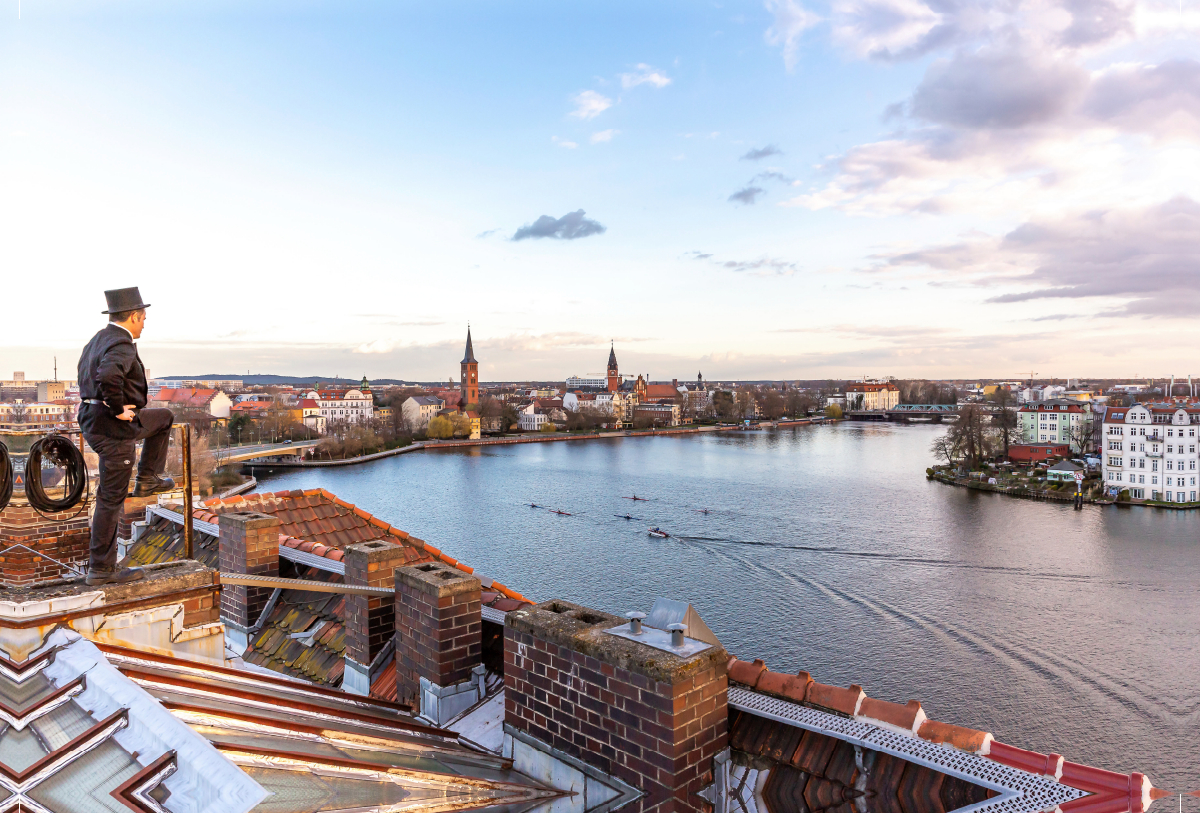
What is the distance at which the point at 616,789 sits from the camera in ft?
6.54

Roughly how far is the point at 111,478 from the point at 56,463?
38 cm

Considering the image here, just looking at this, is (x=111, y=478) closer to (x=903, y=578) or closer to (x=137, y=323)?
(x=137, y=323)

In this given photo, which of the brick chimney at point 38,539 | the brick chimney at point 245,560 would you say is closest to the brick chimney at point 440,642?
the brick chimney at point 245,560

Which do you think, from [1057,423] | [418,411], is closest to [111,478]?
[1057,423]

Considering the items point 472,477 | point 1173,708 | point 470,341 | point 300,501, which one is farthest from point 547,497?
point 470,341

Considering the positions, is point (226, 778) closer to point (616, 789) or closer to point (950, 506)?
point (616, 789)

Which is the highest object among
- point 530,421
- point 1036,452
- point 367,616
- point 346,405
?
point 367,616

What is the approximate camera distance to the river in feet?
39.2

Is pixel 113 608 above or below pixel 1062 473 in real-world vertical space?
above

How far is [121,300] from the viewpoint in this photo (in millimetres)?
2137

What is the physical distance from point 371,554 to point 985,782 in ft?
8.34

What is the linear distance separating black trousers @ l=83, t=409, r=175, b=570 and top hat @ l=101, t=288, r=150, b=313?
0.32 meters

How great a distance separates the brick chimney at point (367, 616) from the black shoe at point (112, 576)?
128cm

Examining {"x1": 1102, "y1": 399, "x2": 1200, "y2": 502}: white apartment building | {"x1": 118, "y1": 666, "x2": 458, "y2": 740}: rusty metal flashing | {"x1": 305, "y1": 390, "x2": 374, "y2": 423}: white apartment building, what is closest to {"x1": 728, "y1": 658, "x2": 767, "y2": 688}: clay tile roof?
{"x1": 118, "y1": 666, "x2": 458, "y2": 740}: rusty metal flashing
